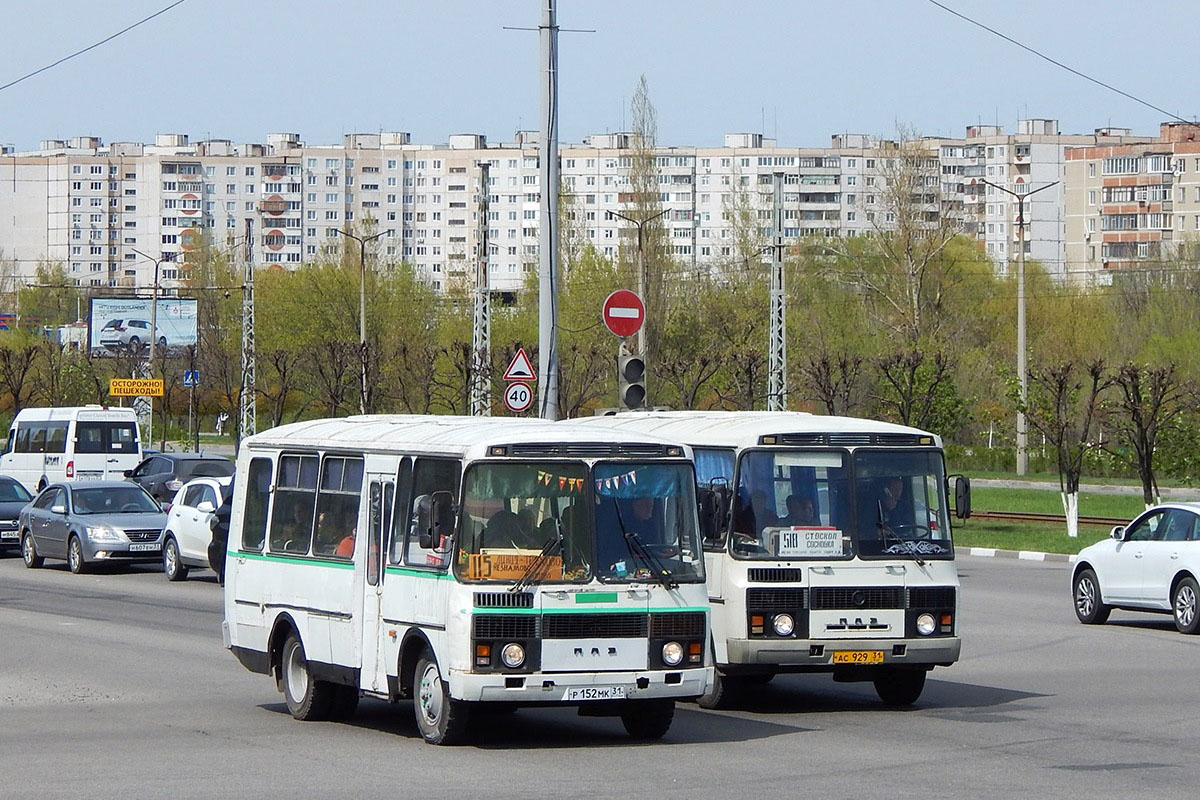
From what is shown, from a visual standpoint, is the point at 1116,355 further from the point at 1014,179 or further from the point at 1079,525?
the point at 1014,179

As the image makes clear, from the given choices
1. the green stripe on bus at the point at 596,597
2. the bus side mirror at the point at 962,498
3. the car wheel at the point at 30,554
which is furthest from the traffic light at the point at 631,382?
the car wheel at the point at 30,554

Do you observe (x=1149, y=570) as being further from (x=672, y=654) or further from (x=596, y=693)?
(x=596, y=693)

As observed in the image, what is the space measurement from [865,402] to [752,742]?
2609 inches

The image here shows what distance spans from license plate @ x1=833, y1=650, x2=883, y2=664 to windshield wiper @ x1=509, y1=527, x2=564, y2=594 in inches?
124

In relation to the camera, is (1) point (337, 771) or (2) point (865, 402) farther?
(2) point (865, 402)

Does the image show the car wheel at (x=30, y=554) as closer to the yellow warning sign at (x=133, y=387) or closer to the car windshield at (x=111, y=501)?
the car windshield at (x=111, y=501)

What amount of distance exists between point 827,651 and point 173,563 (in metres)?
16.9

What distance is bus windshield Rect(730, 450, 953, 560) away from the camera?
46.4 ft

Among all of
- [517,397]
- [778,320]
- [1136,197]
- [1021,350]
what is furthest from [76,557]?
[1136,197]

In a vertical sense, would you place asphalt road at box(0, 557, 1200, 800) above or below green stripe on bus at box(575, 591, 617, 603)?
below

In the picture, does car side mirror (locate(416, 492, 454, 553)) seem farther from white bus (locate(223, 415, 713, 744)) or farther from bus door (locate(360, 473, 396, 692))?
bus door (locate(360, 473, 396, 692))

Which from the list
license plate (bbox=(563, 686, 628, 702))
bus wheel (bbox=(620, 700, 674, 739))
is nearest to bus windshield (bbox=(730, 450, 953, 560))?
bus wheel (bbox=(620, 700, 674, 739))

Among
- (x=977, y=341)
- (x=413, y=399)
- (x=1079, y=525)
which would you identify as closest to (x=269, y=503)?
(x=1079, y=525)

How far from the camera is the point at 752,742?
12414 millimetres
